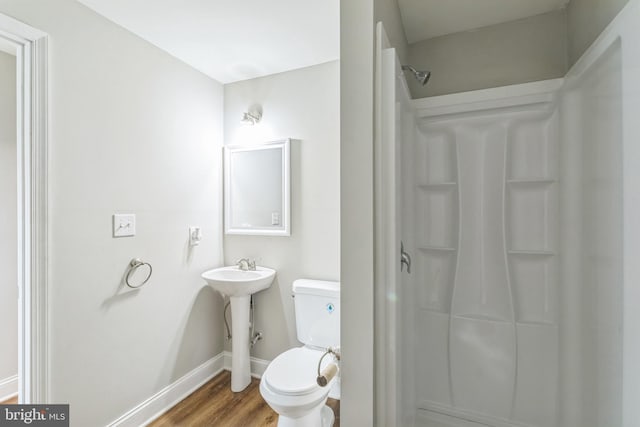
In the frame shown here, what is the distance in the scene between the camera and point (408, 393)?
155cm

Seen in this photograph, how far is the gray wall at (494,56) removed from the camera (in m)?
1.63

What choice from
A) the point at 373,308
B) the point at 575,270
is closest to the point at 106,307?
the point at 373,308

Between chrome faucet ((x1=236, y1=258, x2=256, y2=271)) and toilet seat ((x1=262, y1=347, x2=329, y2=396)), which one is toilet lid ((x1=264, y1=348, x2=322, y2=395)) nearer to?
toilet seat ((x1=262, y1=347, x2=329, y2=396))

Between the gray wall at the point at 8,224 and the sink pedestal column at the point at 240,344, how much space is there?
1477mm

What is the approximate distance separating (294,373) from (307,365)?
0.34 feet

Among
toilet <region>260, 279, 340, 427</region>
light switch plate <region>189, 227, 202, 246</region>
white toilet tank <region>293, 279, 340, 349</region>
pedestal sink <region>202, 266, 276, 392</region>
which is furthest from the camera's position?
light switch plate <region>189, 227, 202, 246</region>

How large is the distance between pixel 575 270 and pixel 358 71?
1427mm

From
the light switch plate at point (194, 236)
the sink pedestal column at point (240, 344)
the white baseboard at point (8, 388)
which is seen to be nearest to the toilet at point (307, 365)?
the sink pedestal column at point (240, 344)

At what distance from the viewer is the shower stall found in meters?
1.08

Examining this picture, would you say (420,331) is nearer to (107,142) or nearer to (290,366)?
(290,366)

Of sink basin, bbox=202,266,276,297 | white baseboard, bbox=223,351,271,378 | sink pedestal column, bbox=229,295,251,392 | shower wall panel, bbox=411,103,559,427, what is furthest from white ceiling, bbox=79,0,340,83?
white baseboard, bbox=223,351,271,378

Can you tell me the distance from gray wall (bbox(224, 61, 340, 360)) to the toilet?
18cm

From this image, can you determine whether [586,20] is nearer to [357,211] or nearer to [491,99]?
[491,99]

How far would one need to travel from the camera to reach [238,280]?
202 centimetres
